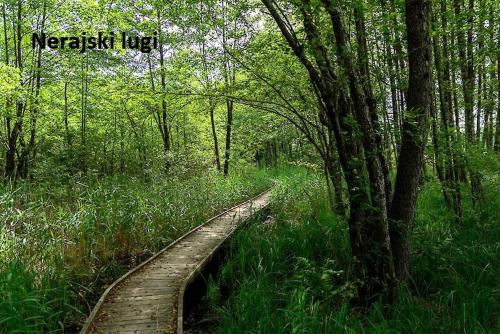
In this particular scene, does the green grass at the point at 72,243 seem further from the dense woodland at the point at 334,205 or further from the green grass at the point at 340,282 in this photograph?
the green grass at the point at 340,282

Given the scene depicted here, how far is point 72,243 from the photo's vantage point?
5.70 m

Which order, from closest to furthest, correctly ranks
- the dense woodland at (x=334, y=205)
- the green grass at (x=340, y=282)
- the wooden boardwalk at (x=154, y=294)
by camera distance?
1. the green grass at (x=340, y=282)
2. the dense woodland at (x=334, y=205)
3. the wooden boardwalk at (x=154, y=294)

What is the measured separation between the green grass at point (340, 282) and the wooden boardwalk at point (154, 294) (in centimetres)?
57

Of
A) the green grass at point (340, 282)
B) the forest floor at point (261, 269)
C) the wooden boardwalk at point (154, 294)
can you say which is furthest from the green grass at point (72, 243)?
the green grass at point (340, 282)

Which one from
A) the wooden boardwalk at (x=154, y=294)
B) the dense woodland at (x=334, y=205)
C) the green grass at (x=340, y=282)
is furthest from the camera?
the wooden boardwalk at (x=154, y=294)

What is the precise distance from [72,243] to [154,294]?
5.00ft

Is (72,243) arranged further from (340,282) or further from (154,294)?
(340,282)

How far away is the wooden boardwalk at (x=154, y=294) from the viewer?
4.46 meters

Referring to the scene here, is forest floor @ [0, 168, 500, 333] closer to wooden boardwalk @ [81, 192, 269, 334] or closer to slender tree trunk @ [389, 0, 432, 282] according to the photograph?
wooden boardwalk @ [81, 192, 269, 334]

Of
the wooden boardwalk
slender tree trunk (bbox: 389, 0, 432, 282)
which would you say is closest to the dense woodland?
slender tree trunk (bbox: 389, 0, 432, 282)

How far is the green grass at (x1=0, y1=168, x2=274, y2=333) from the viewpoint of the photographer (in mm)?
4262

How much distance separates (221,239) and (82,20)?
35.7ft

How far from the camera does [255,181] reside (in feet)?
58.5

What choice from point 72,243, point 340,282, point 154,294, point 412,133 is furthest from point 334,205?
point 72,243
